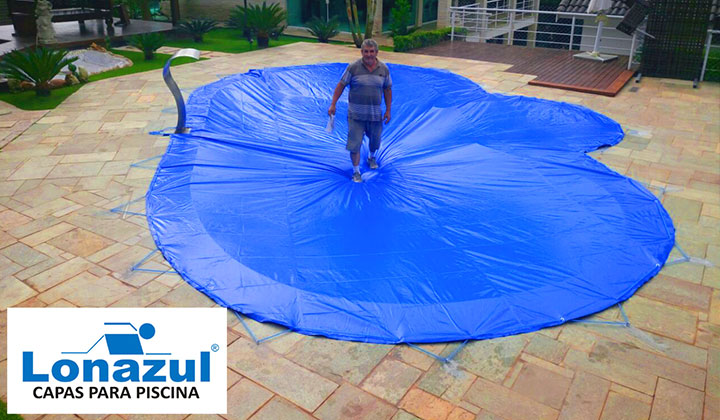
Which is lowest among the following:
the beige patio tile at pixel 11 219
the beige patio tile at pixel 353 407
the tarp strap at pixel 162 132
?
the beige patio tile at pixel 353 407

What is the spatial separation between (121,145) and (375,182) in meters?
3.44

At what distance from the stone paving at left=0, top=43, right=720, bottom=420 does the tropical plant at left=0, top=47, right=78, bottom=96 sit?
93.9 inches

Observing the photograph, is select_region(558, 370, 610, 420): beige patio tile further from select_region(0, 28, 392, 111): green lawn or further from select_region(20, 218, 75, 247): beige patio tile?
select_region(0, 28, 392, 111): green lawn

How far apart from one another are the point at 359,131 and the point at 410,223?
1.18 m

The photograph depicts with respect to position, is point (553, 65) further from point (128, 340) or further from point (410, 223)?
point (128, 340)

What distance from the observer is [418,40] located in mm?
13148

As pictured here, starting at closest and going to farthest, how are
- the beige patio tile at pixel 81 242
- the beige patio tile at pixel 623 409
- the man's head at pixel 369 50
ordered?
the beige patio tile at pixel 623 409 → the beige patio tile at pixel 81 242 → the man's head at pixel 369 50

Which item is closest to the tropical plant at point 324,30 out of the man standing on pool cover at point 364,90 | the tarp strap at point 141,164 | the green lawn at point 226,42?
the green lawn at point 226,42

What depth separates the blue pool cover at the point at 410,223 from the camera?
12.6 ft

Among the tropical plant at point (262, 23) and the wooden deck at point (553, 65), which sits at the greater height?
the tropical plant at point (262, 23)

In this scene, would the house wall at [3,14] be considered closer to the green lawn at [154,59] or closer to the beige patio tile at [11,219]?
the green lawn at [154,59]

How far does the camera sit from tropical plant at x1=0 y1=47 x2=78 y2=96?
892 centimetres

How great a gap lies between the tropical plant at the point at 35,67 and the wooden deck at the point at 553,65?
7.31m

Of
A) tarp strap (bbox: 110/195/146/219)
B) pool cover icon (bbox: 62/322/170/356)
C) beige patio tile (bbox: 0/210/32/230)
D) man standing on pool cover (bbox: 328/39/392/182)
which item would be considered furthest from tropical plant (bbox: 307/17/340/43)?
pool cover icon (bbox: 62/322/170/356)
